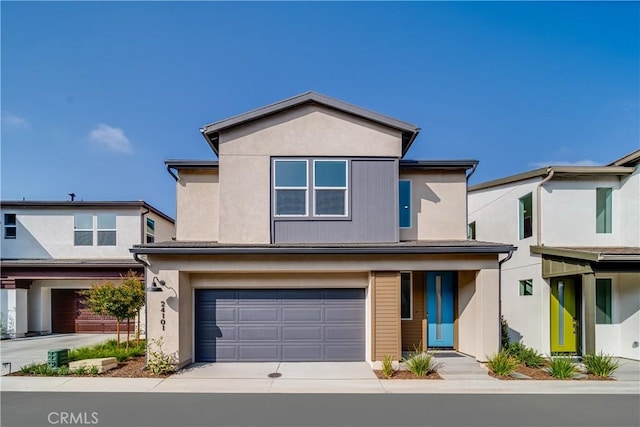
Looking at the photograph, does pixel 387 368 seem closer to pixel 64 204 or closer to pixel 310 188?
pixel 310 188

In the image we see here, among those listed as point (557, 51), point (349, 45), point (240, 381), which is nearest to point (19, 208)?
point (240, 381)

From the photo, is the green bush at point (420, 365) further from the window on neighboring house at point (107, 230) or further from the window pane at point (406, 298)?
the window on neighboring house at point (107, 230)

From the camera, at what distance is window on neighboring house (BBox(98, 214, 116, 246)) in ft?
54.7

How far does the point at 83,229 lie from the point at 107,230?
3.51 ft

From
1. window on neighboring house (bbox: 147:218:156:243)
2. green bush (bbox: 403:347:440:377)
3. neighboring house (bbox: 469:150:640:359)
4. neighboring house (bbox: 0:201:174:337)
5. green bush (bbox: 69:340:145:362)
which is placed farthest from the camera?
window on neighboring house (bbox: 147:218:156:243)

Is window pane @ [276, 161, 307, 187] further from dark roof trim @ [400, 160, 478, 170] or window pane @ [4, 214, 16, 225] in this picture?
window pane @ [4, 214, 16, 225]

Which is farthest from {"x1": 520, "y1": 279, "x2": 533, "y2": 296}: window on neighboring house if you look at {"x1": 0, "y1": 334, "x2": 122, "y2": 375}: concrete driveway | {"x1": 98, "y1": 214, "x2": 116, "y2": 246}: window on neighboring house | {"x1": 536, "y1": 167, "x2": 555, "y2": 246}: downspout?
{"x1": 98, "y1": 214, "x2": 116, "y2": 246}: window on neighboring house

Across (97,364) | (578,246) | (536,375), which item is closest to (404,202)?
(536,375)

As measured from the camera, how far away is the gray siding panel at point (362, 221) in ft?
34.7

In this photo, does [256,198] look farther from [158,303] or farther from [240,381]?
[240,381]

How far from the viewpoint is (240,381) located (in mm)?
8789

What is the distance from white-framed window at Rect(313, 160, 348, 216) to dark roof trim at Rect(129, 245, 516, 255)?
137 centimetres

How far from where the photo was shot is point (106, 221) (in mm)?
16781
